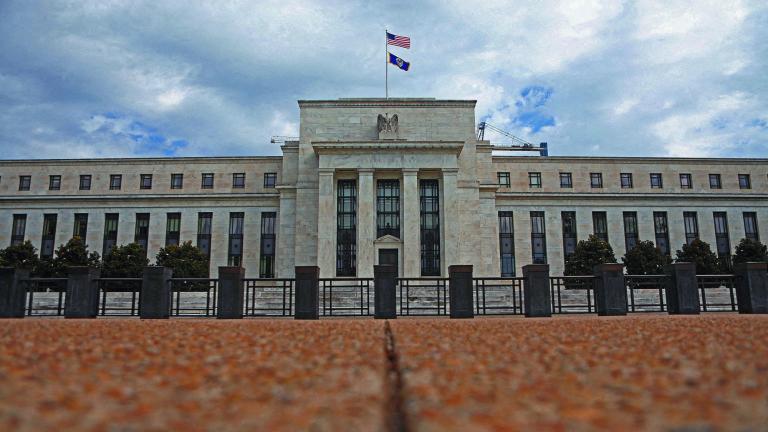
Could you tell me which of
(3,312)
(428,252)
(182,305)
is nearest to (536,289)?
(3,312)

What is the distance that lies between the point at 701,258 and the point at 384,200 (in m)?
25.5

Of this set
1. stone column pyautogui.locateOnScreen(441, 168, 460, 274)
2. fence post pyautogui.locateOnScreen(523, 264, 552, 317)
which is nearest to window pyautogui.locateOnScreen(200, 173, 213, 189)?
stone column pyautogui.locateOnScreen(441, 168, 460, 274)

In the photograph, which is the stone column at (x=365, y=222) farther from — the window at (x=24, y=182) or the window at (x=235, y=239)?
the window at (x=24, y=182)

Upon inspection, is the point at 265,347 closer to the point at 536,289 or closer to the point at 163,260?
the point at 536,289

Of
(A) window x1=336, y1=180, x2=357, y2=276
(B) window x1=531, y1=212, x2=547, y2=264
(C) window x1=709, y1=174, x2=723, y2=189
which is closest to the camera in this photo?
(A) window x1=336, y1=180, x2=357, y2=276

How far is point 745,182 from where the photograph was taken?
54.4 metres

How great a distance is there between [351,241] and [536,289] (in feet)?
91.8

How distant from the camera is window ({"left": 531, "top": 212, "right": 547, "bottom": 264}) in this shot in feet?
165

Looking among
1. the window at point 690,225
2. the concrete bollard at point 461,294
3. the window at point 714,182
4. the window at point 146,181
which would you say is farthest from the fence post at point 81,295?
the window at point 714,182

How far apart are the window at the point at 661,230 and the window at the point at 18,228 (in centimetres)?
6140

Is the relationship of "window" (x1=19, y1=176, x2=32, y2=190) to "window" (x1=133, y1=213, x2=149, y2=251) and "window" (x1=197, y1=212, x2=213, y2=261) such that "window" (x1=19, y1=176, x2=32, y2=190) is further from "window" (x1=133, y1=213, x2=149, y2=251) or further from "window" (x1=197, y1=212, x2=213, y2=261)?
"window" (x1=197, y1=212, x2=213, y2=261)

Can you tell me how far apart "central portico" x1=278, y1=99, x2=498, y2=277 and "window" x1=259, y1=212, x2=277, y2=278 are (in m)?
4.02

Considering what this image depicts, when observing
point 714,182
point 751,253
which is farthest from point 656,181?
point 751,253

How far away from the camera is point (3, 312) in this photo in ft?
54.1
